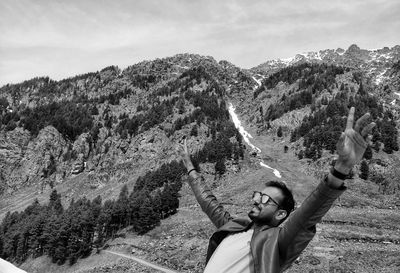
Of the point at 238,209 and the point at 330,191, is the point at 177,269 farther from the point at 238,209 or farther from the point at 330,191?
the point at 330,191

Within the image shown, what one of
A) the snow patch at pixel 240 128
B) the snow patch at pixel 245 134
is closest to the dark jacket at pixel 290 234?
the snow patch at pixel 245 134

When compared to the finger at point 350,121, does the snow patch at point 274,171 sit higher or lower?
lower

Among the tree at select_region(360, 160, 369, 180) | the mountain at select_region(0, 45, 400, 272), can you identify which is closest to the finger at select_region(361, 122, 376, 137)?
the mountain at select_region(0, 45, 400, 272)

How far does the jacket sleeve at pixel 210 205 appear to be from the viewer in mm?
5123

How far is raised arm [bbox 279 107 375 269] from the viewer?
10.9 ft

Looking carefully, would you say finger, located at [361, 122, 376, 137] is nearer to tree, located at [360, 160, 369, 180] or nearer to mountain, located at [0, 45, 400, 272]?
mountain, located at [0, 45, 400, 272]

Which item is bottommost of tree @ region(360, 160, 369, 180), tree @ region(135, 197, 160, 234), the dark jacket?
tree @ region(135, 197, 160, 234)

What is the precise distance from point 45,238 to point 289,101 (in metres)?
67.8

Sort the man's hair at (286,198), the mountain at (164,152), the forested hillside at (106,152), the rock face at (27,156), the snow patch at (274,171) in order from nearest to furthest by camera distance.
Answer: the man's hair at (286,198)
the mountain at (164,152)
the forested hillside at (106,152)
the snow patch at (274,171)
the rock face at (27,156)

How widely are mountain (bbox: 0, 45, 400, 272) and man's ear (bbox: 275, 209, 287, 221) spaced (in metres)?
34.1

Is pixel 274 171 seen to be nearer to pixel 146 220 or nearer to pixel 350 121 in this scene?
pixel 146 220

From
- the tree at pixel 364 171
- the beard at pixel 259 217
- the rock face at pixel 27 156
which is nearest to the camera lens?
the beard at pixel 259 217

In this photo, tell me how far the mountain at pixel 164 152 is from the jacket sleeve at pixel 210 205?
33.2 m

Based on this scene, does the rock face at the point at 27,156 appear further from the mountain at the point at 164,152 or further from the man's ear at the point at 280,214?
the man's ear at the point at 280,214
